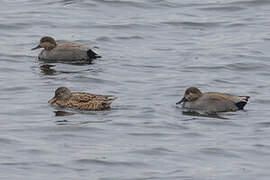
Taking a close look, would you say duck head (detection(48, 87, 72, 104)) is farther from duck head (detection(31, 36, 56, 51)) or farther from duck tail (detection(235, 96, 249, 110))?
duck head (detection(31, 36, 56, 51))

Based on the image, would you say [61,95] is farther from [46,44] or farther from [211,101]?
[46,44]

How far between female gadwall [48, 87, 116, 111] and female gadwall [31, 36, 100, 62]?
4.47 meters

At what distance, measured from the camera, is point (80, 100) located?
17.1 meters

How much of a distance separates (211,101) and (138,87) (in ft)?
6.48

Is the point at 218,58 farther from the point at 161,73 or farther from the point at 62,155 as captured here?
the point at 62,155

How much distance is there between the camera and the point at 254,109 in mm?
17438

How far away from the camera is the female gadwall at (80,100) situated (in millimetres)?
16969

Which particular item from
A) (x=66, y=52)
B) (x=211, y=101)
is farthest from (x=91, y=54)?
(x=211, y=101)

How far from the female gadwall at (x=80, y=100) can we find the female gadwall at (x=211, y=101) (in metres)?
1.27

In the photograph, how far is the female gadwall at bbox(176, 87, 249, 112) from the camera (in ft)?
56.6

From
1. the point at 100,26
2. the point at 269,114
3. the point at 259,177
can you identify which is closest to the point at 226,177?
the point at 259,177

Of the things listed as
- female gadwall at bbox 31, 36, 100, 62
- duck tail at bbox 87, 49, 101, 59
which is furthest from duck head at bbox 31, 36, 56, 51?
duck tail at bbox 87, 49, 101, 59

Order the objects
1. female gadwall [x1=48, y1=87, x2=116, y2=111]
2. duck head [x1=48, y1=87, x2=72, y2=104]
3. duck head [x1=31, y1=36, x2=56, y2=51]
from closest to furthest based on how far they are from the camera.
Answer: female gadwall [x1=48, y1=87, x2=116, y2=111] → duck head [x1=48, y1=87, x2=72, y2=104] → duck head [x1=31, y1=36, x2=56, y2=51]

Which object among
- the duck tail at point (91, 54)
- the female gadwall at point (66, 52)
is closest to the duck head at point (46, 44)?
the female gadwall at point (66, 52)
